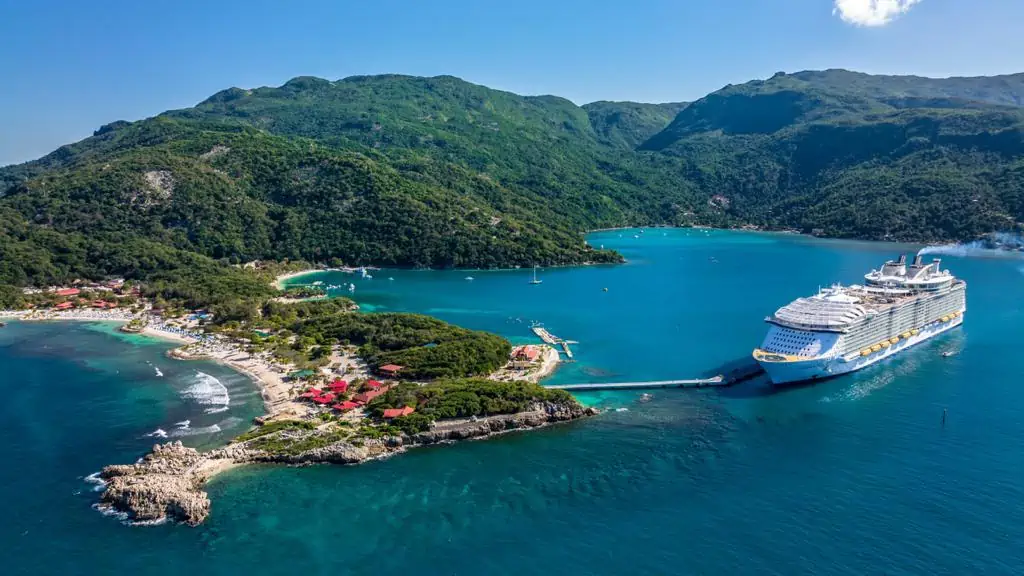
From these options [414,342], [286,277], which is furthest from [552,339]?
[286,277]

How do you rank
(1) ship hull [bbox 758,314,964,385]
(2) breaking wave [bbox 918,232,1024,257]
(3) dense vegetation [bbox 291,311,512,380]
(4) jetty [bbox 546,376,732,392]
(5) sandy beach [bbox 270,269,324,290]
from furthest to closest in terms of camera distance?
1. (2) breaking wave [bbox 918,232,1024,257]
2. (5) sandy beach [bbox 270,269,324,290]
3. (3) dense vegetation [bbox 291,311,512,380]
4. (4) jetty [bbox 546,376,732,392]
5. (1) ship hull [bbox 758,314,964,385]

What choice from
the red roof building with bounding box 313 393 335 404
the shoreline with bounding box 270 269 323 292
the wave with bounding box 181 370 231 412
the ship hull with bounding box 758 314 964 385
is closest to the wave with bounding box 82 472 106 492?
the wave with bounding box 181 370 231 412

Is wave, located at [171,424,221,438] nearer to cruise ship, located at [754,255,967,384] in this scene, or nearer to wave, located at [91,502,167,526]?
wave, located at [91,502,167,526]

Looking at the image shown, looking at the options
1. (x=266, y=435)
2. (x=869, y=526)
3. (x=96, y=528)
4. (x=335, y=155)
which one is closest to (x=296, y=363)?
(x=266, y=435)

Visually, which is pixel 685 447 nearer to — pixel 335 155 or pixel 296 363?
pixel 296 363

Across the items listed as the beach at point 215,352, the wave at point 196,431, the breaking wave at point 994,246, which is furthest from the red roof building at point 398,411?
the breaking wave at point 994,246

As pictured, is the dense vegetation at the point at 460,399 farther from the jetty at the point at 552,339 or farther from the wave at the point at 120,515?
the jetty at the point at 552,339
